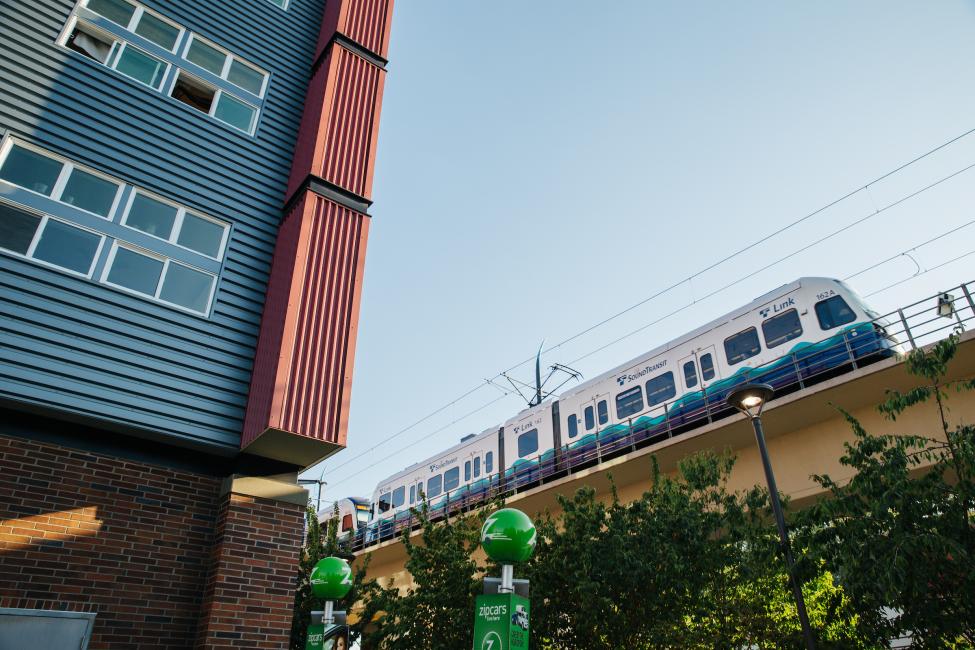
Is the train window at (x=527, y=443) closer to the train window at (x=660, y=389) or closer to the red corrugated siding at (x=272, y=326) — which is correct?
the train window at (x=660, y=389)

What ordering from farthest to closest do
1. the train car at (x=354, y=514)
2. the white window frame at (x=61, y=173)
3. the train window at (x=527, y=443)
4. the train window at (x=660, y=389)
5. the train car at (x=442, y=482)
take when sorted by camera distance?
the train car at (x=354, y=514)
the train car at (x=442, y=482)
the train window at (x=527, y=443)
the train window at (x=660, y=389)
the white window frame at (x=61, y=173)

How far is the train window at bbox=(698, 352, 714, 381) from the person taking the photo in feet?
59.2

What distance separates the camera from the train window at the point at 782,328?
16.5m

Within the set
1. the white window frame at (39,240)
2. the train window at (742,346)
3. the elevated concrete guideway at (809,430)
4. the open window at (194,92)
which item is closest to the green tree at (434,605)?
the elevated concrete guideway at (809,430)

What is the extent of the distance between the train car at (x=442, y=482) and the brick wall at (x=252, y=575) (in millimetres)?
14145

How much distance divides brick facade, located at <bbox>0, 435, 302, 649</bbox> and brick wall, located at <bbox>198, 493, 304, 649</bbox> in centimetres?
1

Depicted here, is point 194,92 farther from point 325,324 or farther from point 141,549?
point 141,549

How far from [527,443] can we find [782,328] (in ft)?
32.2

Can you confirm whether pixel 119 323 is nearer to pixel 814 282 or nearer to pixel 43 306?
pixel 43 306

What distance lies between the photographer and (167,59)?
11516 millimetres

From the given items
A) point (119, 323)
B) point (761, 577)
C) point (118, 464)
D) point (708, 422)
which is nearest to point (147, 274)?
point (119, 323)

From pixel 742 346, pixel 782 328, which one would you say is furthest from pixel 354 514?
pixel 782 328

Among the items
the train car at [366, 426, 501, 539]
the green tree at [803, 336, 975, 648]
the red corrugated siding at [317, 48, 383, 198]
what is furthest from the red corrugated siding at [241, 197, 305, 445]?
the train car at [366, 426, 501, 539]

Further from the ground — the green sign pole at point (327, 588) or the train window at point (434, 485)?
the train window at point (434, 485)
